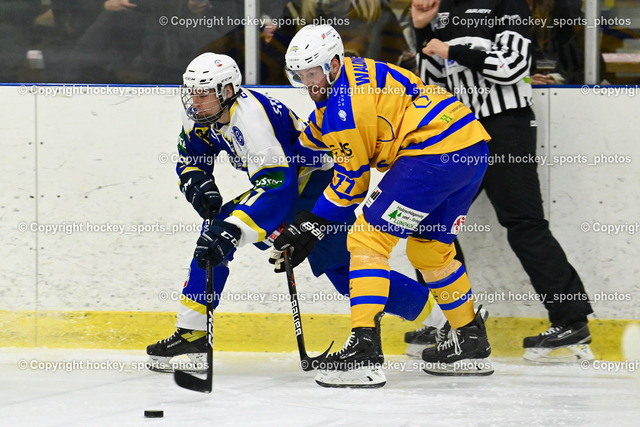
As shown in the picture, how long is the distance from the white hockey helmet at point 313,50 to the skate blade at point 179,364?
1.17 m

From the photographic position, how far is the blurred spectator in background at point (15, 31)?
14.4ft

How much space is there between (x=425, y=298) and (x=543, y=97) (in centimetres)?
104

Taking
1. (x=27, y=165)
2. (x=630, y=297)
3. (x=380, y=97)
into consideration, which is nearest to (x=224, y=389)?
(x=380, y=97)

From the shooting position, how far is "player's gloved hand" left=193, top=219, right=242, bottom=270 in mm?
3301

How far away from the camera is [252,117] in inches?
134

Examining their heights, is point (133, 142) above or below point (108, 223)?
above

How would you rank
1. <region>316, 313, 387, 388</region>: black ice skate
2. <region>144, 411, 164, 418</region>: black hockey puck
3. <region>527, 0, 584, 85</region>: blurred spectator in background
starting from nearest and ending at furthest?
<region>144, 411, 164, 418</region>: black hockey puck < <region>316, 313, 387, 388</region>: black ice skate < <region>527, 0, 584, 85</region>: blurred spectator in background

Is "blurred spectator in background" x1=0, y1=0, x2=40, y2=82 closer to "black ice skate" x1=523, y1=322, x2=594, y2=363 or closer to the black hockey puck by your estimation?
the black hockey puck

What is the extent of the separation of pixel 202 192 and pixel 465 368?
1.20m

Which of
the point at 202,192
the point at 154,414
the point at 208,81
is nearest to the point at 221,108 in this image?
the point at 208,81

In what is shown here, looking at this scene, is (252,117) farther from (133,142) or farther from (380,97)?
(133,142)

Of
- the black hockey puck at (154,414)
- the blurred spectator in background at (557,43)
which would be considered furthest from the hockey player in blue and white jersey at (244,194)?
the blurred spectator in background at (557,43)

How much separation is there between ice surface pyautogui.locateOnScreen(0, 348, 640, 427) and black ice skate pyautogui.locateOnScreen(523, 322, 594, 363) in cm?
8

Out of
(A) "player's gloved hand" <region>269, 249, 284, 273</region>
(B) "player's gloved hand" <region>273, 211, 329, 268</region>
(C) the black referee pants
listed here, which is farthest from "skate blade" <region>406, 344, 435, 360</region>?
(B) "player's gloved hand" <region>273, 211, 329, 268</region>
